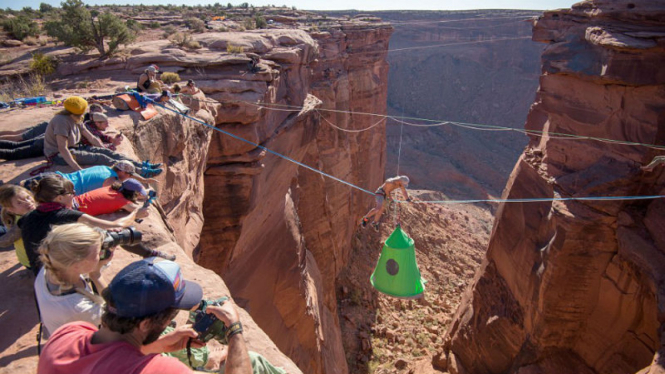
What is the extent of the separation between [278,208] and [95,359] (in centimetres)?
851

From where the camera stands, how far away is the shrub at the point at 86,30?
1138cm

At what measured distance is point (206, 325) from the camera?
256 cm

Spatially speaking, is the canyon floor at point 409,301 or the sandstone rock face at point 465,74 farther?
the sandstone rock face at point 465,74

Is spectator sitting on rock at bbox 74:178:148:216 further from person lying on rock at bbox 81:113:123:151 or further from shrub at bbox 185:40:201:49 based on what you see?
shrub at bbox 185:40:201:49

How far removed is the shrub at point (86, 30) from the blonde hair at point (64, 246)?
34.6 feet

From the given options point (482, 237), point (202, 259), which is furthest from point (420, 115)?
point (202, 259)

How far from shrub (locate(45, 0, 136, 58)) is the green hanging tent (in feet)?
31.7

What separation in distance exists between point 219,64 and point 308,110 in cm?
271

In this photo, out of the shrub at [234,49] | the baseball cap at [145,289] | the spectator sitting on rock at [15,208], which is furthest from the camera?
the shrub at [234,49]

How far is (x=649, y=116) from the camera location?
7879 mm

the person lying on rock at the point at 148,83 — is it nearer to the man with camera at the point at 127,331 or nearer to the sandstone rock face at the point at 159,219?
the sandstone rock face at the point at 159,219

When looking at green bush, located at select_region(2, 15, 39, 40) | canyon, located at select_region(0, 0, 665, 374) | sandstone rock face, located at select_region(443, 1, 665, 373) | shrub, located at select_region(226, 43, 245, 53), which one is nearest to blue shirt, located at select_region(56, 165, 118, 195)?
canyon, located at select_region(0, 0, 665, 374)

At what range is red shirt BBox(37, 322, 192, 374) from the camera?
1939 millimetres

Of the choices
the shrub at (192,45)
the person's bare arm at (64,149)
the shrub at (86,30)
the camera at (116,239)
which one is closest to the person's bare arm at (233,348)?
the camera at (116,239)
